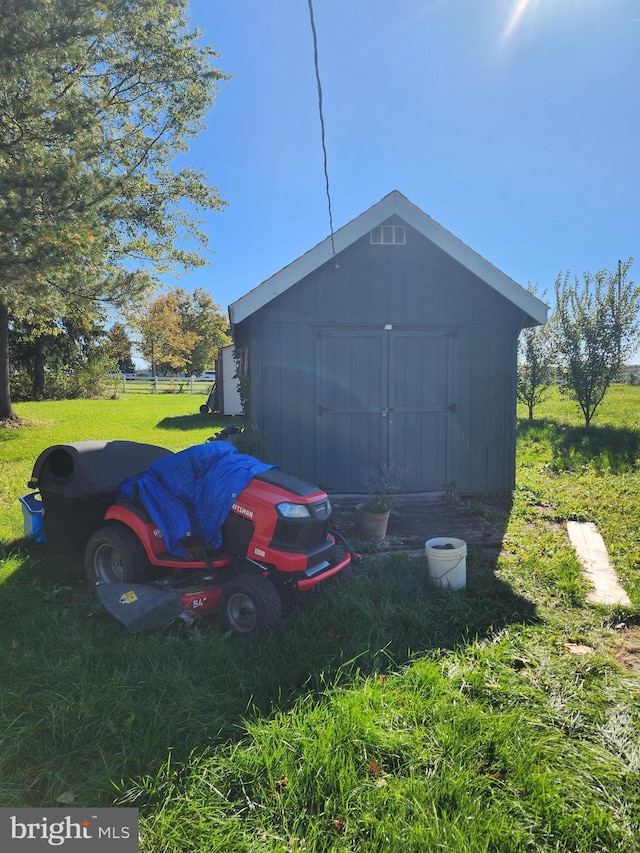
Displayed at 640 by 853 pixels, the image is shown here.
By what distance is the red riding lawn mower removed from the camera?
2.86 meters

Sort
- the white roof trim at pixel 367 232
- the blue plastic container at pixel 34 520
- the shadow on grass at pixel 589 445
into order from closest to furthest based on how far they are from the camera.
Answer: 1. the blue plastic container at pixel 34 520
2. the white roof trim at pixel 367 232
3. the shadow on grass at pixel 589 445

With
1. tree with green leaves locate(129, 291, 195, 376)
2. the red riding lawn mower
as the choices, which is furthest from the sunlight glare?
tree with green leaves locate(129, 291, 195, 376)

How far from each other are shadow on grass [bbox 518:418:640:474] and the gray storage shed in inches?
91.8

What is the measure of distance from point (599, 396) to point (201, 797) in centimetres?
1324

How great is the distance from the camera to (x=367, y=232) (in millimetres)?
5871

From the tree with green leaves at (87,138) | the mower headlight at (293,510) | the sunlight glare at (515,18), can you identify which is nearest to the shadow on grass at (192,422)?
the tree with green leaves at (87,138)

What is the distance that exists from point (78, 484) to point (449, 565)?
114 inches

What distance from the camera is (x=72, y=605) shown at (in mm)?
3451

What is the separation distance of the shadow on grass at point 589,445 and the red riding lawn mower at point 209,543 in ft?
20.2

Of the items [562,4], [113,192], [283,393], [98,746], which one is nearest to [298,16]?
[562,4]

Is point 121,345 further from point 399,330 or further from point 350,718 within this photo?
point 350,718

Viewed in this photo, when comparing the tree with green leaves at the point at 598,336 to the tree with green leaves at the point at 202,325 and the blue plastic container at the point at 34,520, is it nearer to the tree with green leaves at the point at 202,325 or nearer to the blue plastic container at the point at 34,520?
the blue plastic container at the point at 34,520

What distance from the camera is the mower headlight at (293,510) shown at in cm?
286

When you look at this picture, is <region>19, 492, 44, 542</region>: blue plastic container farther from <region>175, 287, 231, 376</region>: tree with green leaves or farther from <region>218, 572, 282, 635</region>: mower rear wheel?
<region>175, 287, 231, 376</region>: tree with green leaves
